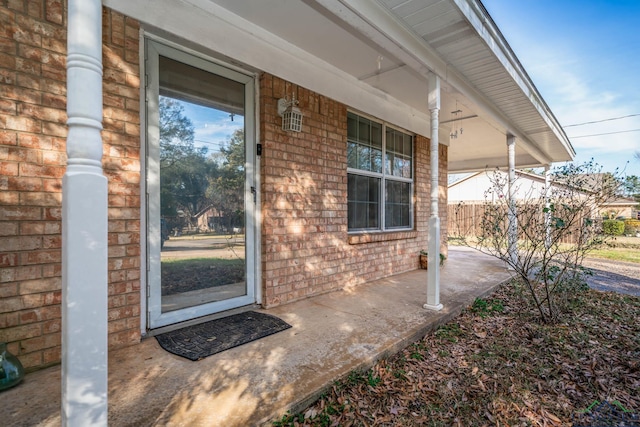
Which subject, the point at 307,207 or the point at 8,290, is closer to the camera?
the point at 8,290

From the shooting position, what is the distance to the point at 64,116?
210 cm

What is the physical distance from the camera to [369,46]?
11.1 feet

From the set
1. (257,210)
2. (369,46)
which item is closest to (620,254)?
(369,46)

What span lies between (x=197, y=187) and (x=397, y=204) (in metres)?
3.59

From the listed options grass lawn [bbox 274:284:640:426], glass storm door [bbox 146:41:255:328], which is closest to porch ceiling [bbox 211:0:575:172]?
glass storm door [bbox 146:41:255:328]

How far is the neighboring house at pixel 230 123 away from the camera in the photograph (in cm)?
192

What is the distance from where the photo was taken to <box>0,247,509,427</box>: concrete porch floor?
1.59 meters

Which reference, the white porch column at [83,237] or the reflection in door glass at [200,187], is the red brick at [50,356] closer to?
the reflection in door glass at [200,187]

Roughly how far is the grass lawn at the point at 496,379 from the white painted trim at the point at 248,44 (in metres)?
2.91

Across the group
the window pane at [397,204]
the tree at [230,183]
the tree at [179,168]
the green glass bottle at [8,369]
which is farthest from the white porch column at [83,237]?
the window pane at [397,204]

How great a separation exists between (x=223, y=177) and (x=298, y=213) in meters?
0.96

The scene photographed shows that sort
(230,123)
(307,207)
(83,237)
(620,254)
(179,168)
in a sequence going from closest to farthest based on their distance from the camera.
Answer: (83,237), (179,168), (230,123), (307,207), (620,254)

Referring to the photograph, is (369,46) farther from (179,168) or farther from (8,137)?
(8,137)

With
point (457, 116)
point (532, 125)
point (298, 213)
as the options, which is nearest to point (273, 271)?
point (298, 213)
